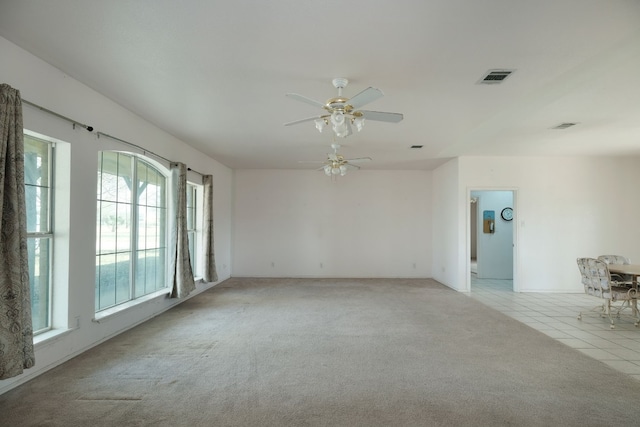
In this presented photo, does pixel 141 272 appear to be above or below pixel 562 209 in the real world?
below

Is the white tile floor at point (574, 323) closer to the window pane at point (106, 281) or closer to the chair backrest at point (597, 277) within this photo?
the chair backrest at point (597, 277)

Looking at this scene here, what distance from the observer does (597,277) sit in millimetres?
4594

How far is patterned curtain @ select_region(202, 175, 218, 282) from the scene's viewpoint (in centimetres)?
639

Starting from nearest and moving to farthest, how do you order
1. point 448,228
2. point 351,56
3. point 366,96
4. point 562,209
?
point 366,96 < point 351,56 < point 562,209 < point 448,228

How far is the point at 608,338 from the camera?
3.96m

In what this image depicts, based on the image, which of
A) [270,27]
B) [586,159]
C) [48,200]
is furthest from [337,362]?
[586,159]

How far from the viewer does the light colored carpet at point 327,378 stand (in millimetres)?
2285

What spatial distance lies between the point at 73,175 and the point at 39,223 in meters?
0.53

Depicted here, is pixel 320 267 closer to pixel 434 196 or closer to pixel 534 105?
pixel 434 196

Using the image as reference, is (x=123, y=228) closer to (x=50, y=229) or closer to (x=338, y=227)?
(x=50, y=229)

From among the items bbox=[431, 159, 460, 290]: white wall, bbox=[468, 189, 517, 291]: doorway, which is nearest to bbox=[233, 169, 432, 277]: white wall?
bbox=[431, 159, 460, 290]: white wall

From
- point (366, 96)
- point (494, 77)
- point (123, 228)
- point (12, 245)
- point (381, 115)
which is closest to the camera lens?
point (12, 245)

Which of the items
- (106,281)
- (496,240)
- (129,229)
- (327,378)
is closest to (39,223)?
(106,281)

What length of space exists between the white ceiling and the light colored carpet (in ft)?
8.98
